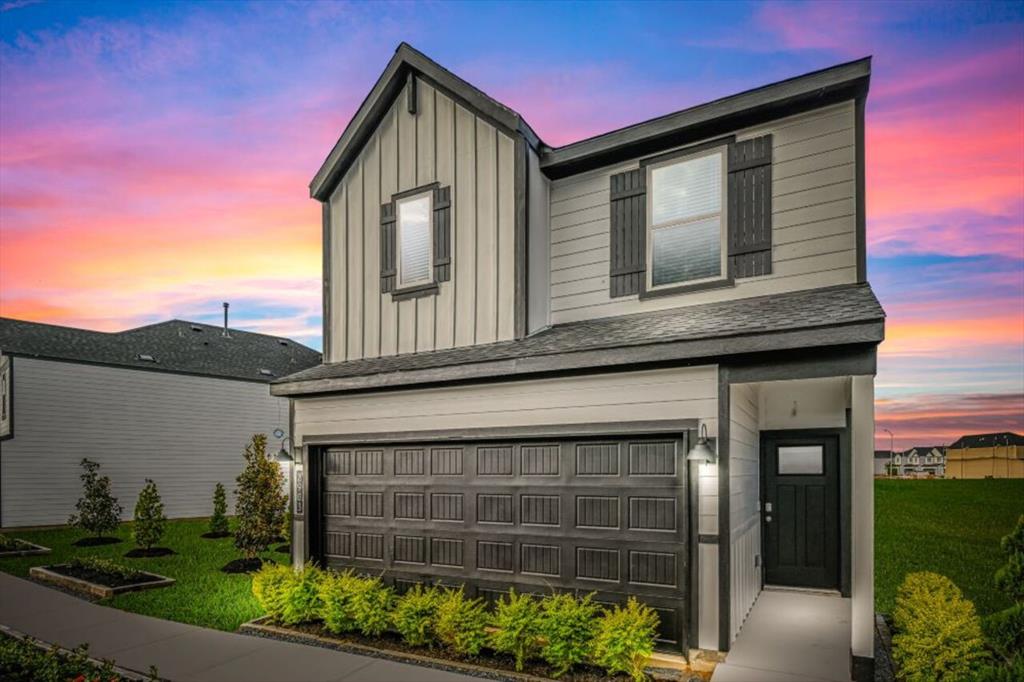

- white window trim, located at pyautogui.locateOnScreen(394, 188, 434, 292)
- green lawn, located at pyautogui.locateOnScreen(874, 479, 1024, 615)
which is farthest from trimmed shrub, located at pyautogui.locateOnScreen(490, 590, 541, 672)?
green lawn, located at pyautogui.locateOnScreen(874, 479, 1024, 615)

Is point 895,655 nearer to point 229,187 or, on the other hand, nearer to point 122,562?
point 122,562

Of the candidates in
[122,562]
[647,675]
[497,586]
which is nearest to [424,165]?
[497,586]

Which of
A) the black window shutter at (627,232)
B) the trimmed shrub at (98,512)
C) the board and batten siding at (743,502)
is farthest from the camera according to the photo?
the trimmed shrub at (98,512)

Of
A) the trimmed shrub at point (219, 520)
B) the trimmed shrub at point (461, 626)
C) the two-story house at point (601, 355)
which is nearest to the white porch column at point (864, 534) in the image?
the two-story house at point (601, 355)

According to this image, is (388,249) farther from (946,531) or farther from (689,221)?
(946,531)

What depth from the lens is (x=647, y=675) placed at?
5711 millimetres

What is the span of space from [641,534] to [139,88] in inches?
451

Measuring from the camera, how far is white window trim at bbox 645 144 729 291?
743 cm

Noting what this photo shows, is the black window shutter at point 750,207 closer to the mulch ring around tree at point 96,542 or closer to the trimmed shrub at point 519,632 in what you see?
the trimmed shrub at point 519,632

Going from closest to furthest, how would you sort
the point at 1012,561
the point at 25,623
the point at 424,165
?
the point at 1012,561 → the point at 25,623 → the point at 424,165

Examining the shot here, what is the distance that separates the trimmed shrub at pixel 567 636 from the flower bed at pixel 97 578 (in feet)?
24.8

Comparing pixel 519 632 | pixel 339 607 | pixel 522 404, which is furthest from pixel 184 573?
Answer: pixel 519 632

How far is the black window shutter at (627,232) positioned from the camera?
316 inches

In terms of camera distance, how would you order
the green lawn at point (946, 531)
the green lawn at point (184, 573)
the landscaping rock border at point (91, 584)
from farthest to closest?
the green lawn at point (946, 531) → the landscaping rock border at point (91, 584) → the green lawn at point (184, 573)
